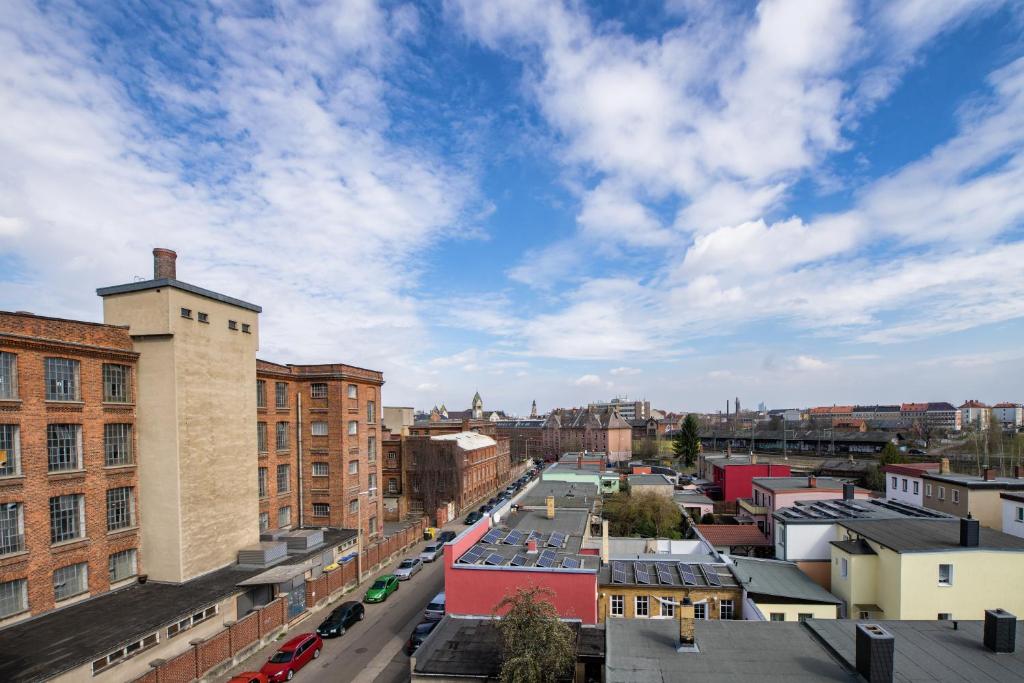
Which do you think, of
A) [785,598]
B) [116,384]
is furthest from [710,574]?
[116,384]

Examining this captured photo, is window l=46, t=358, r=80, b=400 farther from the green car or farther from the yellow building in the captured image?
the yellow building

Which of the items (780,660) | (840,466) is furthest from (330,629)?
(840,466)

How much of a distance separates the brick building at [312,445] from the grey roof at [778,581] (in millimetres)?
23828

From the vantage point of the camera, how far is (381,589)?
2948 centimetres

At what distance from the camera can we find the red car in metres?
19.9

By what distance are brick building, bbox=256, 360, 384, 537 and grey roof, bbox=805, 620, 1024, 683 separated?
27.8 m

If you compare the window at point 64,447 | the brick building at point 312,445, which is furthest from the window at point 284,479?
the window at point 64,447

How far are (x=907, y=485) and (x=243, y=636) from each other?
1938 inches

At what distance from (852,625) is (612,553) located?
18538mm

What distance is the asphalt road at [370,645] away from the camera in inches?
818

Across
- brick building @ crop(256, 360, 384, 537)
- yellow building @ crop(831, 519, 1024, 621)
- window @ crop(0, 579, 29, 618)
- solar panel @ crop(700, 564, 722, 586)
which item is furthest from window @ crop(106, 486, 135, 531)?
yellow building @ crop(831, 519, 1024, 621)

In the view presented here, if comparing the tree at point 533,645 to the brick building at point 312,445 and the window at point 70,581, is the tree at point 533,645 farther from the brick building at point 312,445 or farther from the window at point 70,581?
the brick building at point 312,445

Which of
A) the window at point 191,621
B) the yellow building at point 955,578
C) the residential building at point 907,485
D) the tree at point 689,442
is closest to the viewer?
the window at point 191,621

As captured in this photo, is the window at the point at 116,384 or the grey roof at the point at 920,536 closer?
the grey roof at the point at 920,536
